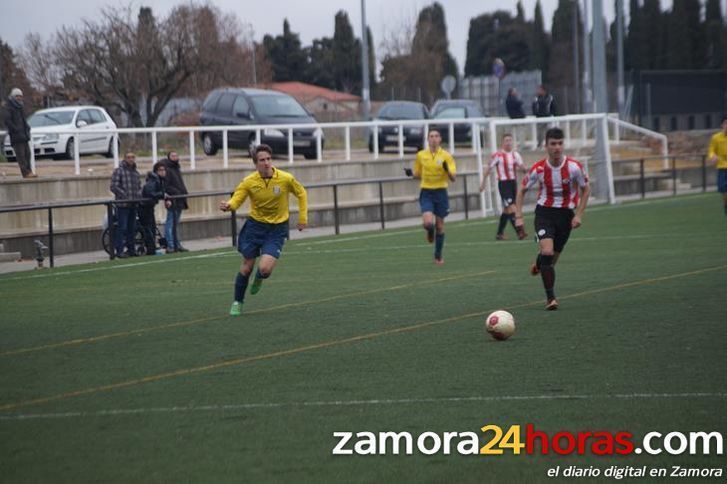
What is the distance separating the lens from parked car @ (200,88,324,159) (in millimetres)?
32438

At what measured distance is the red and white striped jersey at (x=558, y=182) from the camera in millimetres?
13703

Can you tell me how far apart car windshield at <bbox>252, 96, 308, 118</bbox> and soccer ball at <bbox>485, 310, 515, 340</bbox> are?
22.4m

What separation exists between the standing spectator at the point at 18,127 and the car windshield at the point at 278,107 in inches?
349

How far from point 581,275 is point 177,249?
9481mm

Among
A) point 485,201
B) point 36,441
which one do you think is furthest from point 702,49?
point 36,441

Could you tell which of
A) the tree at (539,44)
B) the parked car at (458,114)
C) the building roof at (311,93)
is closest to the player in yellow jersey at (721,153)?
the parked car at (458,114)

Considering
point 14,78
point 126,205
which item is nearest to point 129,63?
point 14,78

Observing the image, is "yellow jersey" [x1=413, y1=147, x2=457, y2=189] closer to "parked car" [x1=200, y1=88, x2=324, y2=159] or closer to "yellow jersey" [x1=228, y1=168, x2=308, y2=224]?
"yellow jersey" [x1=228, y1=168, x2=308, y2=224]

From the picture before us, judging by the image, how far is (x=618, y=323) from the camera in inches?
492

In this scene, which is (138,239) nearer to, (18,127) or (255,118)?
(18,127)

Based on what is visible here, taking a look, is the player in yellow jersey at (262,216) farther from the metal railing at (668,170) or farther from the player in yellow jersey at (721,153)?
the metal railing at (668,170)

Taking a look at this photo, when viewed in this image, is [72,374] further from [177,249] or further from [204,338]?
[177,249]

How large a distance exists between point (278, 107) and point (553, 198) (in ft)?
68.3

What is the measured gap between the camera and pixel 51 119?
104 ft
